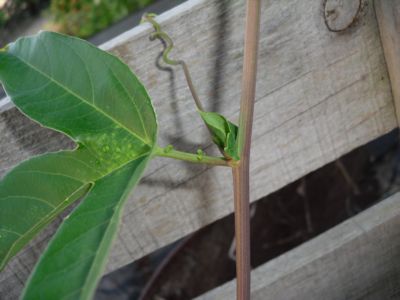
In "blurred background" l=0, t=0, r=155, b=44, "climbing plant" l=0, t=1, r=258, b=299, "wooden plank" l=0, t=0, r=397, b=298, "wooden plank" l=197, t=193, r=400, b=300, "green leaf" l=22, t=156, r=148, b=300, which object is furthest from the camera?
"blurred background" l=0, t=0, r=155, b=44

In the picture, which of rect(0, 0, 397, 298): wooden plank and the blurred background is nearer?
rect(0, 0, 397, 298): wooden plank

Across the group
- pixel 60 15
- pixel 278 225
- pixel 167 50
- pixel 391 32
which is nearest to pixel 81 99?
pixel 167 50

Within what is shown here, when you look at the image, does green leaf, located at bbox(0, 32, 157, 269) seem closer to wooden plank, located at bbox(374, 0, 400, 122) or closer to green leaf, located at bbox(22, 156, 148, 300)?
green leaf, located at bbox(22, 156, 148, 300)

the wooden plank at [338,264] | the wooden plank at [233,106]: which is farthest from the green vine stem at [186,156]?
the wooden plank at [338,264]

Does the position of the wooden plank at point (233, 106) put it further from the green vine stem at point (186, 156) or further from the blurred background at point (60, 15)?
the blurred background at point (60, 15)

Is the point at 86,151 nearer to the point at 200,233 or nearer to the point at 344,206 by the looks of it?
the point at 200,233

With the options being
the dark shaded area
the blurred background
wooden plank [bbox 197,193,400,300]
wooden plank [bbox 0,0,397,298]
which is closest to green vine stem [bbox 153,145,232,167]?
wooden plank [bbox 0,0,397,298]

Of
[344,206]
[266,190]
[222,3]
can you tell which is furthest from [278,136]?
[344,206]
